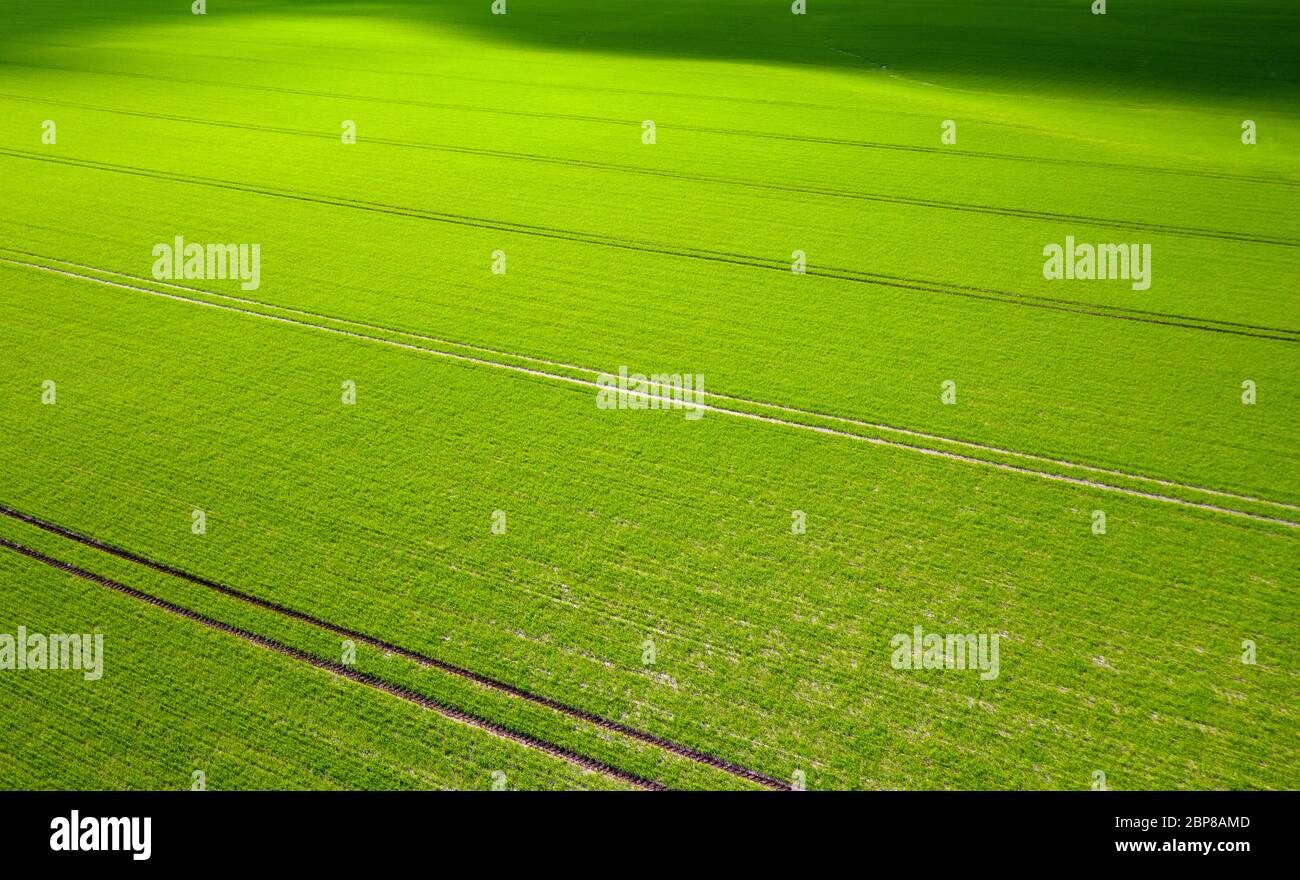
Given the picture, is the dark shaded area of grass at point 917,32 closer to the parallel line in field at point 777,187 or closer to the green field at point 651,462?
the green field at point 651,462

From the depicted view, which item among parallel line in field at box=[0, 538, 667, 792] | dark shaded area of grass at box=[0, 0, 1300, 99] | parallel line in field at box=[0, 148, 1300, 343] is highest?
dark shaded area of grass at box=[0, 0, 1300, 99]

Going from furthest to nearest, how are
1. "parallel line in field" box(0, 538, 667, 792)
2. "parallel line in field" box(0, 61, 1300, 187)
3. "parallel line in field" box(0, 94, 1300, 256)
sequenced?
"parallel line in field" box(0, 61, 1300, 187)
"parallel line in field" box(0, 94, 1300, 256)
"parallel line in field" box(0, 538, 667, 792)

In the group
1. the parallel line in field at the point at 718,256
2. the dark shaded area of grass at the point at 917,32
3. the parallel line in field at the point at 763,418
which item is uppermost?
the dark shaded area of grass at the point at 917,32

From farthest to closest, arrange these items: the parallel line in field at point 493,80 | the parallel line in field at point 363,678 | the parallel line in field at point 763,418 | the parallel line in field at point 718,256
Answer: the parallel line in field at point 493,80, the parallel line in field at point 718,256, the parallel line in field at point 763,418, the parallel line in field at point 363,678

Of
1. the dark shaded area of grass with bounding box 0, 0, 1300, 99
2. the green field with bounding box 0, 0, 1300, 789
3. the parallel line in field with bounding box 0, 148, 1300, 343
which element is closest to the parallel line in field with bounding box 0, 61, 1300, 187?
the green field with bounding box 0, 0, 1300, 789

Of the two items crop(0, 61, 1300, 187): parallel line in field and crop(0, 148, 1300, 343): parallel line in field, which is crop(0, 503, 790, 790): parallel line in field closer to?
crop(0, 148, 1300, 343): parallel line in field

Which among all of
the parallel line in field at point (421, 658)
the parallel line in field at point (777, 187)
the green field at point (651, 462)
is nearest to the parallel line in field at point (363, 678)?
the green field at point (651, 462)

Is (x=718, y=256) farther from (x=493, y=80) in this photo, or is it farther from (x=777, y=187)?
(x=493, y=80)
